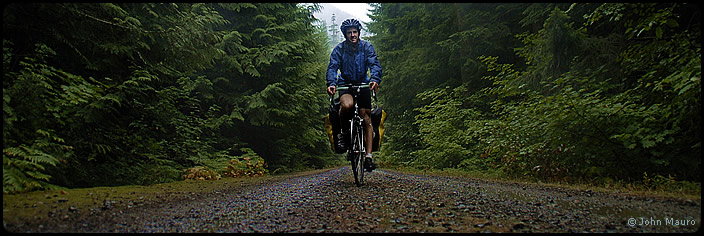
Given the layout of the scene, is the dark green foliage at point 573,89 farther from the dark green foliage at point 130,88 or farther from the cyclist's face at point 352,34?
the dark green foliage at point 130,88

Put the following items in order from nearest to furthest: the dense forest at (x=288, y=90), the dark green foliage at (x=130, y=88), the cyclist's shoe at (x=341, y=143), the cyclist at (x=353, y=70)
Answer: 1. the dark green foliage at (x=130, y=88)
2. the dense forest at (x=288, y=90)
3. the cyclist at (x=353, y=70)
4. the cyclist's shoe at (x=341, y=143)

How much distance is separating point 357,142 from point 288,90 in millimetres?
6484

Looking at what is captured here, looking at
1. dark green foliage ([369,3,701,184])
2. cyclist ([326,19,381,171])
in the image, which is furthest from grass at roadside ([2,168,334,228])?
dark green foliage ([369,3,701,184])

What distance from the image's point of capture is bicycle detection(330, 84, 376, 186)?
4.86 m

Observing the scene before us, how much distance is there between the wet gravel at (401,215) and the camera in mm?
2199

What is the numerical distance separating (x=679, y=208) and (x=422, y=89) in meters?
10.4

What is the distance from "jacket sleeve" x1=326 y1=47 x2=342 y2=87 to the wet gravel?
187cm

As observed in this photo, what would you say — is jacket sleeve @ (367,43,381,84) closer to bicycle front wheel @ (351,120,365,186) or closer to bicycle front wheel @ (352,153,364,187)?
bicycle front wheel @ (351,120,365,186)

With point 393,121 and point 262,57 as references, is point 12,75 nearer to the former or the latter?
point 262,57

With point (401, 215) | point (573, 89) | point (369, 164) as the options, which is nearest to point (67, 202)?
point (401, 215)

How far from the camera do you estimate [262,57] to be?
1044 cm

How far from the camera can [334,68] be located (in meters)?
5.03

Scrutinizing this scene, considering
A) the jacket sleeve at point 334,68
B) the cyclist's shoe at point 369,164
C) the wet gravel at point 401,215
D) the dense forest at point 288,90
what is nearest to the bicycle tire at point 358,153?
the cyclist's shoe at point 369,164

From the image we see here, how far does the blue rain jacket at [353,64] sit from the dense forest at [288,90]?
2622mm
